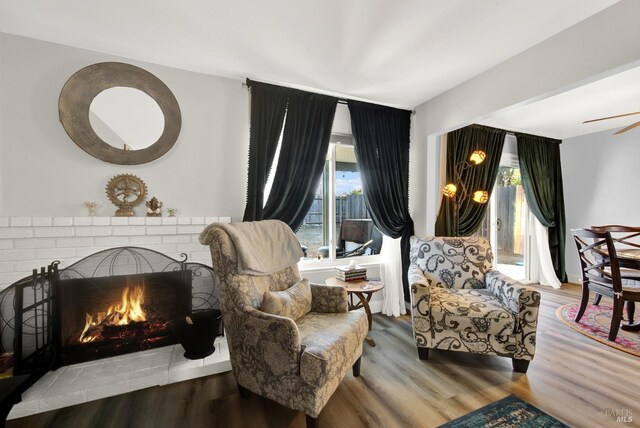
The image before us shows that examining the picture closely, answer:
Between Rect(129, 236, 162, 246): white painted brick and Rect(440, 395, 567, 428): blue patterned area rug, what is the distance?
2331 mm

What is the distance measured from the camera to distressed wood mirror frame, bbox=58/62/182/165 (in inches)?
81.2

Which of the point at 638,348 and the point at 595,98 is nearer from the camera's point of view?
the point at 638,348

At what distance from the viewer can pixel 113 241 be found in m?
2.08

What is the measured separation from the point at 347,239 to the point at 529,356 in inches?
74.8

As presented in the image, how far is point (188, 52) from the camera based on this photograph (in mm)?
2160

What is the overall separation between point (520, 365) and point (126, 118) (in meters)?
3.62

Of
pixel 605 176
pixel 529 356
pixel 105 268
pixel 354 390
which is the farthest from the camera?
pixel 605 176

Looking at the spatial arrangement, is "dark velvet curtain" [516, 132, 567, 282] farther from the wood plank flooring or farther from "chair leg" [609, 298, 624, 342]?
the wood plank flooring

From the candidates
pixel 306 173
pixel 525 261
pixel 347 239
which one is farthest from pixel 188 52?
pixel 525 261

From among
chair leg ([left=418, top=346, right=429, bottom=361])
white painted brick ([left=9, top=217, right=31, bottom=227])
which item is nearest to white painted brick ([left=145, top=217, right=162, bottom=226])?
white painted brick ([left=9, top=217, right=31, bottom=227])

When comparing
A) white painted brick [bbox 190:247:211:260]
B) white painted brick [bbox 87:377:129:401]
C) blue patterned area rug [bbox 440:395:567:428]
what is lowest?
blue patterned area rug [bbox 440:395:567:428]

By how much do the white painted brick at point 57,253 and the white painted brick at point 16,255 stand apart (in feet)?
0.14

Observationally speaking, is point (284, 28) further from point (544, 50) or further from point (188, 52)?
point (544, 50)

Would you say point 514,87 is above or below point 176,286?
above
